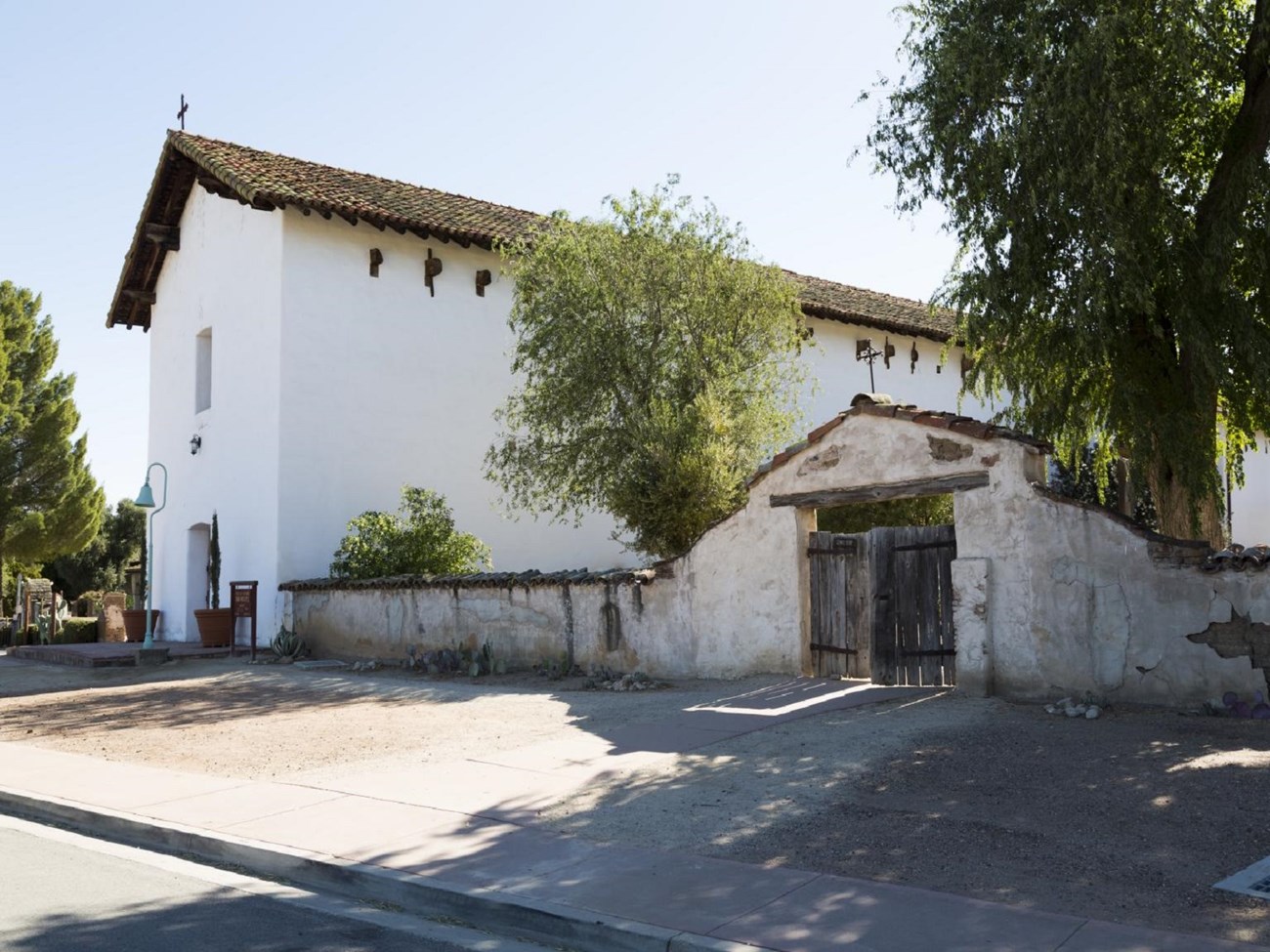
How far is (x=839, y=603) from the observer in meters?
12.2

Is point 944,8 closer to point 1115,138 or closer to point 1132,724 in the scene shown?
point 1115,138

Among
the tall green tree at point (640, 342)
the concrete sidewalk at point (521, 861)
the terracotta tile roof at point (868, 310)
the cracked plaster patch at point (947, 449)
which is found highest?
the terracotta tile roof at point (868, 310)

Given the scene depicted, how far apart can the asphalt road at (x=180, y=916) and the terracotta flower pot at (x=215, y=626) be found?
42.8 feet

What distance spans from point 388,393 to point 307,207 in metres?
3.60

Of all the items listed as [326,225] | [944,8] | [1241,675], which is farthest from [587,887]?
[326,225]

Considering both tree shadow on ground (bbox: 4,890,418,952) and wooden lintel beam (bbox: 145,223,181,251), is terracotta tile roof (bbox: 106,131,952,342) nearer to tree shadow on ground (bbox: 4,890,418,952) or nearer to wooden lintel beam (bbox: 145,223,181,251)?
wooden lintel beam (bbox: 145,223,181,251)

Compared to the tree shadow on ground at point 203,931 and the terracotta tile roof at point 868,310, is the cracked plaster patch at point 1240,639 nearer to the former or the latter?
the tree shadow on ground at point 203,931

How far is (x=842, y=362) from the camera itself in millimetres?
26422

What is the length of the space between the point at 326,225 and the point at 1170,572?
15679mm

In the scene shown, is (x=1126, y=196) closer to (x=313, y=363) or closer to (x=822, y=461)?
(x=822, y=461)

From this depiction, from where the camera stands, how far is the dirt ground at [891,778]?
17.6ft

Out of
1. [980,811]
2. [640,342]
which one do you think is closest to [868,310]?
[640,342]

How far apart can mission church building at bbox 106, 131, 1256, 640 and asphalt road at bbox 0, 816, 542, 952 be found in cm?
1319

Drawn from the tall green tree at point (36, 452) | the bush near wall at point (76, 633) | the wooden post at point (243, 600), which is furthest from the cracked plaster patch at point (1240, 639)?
the tall green tree at point (36, 452)
